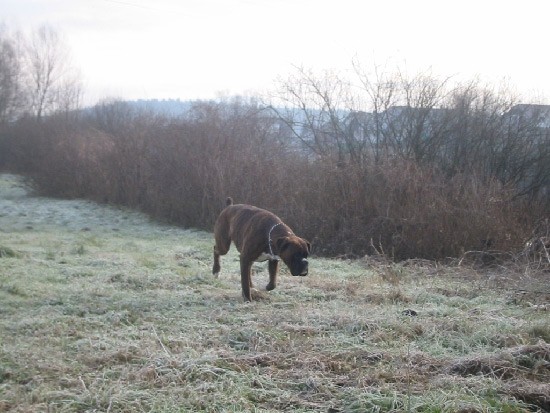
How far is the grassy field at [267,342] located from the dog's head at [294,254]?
0.45 m

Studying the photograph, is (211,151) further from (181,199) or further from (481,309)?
(481,309)

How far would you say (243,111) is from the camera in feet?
90.8

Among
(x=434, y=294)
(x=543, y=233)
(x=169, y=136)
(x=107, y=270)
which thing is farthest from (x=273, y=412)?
(x=169, y=136)

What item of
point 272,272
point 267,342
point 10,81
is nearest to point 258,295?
point 272,272

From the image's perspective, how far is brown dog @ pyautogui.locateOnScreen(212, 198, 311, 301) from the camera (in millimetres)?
8109

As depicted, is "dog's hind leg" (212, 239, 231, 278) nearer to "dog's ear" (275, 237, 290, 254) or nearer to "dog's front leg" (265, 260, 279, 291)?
"dog's front leg" (265, 260, 279, 291)

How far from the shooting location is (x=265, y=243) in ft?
27.5

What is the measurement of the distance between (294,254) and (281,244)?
0.23m

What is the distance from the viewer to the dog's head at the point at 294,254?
8078mm

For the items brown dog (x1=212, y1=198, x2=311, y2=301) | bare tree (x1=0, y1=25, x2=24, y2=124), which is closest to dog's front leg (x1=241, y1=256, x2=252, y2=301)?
brown dog (x1=212, y1=198, x2=311, y2=301)

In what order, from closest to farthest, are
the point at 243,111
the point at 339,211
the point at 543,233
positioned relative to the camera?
the point at 543,233 < the point at 339,211 < the point at 243,111

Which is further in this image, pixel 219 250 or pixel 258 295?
pixel 219 250

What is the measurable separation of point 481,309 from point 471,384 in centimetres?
287

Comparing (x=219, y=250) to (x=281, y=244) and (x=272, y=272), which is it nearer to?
(x=272, y=272)
